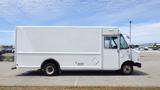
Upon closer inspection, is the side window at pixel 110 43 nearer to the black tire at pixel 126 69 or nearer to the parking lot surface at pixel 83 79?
the black tire at pixel 126 69

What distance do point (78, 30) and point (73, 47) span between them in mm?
985

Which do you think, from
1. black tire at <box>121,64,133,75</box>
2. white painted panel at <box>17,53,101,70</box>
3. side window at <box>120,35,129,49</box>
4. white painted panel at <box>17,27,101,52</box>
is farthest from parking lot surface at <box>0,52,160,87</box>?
side window at <box>120,35,129,49</box>

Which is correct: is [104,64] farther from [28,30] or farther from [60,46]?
[28,30]

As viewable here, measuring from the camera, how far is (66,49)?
61.6 ft

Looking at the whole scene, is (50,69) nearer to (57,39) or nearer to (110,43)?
(57,39)

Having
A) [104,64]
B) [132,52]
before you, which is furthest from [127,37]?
[104,64]

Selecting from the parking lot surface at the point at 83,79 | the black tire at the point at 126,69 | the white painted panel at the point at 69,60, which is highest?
the white painted panel at the point at 69,60

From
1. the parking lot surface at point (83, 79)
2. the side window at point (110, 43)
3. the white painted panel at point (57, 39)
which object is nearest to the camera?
the parking lot surface at point (83, 79)

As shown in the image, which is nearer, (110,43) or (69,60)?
(69,60)

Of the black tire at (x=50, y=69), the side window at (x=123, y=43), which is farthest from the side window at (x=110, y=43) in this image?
the black tire at (x=50, y=69)

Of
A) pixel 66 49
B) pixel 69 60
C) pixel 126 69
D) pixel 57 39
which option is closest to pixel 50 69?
pixel 69 60

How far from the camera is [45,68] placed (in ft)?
61.1

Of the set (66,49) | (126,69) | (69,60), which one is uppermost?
(66,49)

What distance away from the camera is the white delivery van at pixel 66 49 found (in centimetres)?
1870
